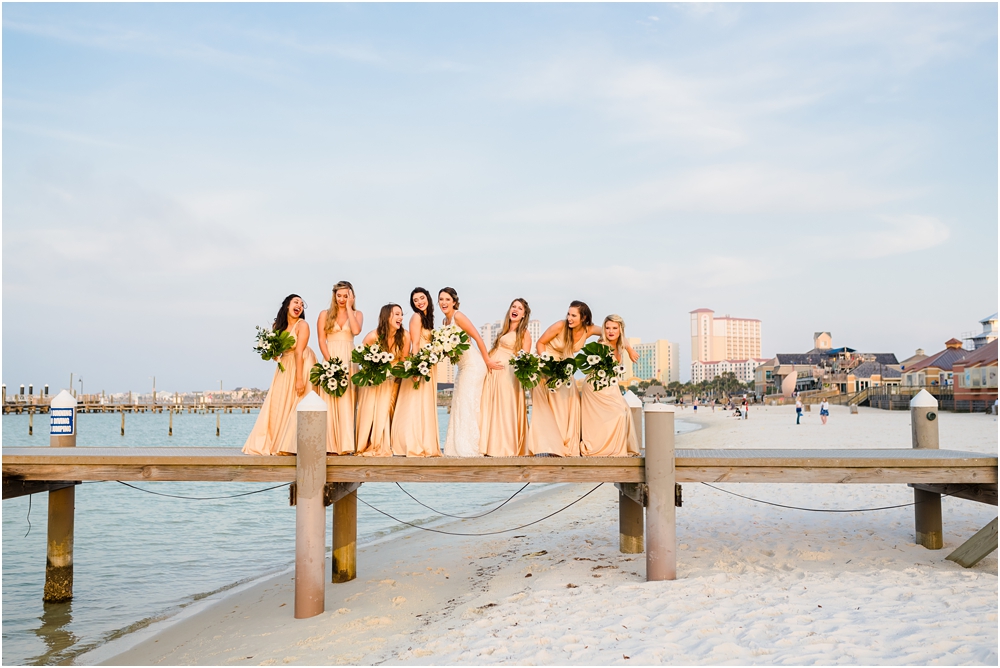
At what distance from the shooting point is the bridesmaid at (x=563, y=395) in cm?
880

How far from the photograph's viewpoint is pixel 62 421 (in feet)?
32.0

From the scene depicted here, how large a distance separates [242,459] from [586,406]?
3.98 meters

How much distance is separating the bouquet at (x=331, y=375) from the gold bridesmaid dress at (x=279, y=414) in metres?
0.35

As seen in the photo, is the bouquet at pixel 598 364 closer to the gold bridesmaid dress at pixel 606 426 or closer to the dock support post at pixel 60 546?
the gold bridesmaid dress at pixel 606 426

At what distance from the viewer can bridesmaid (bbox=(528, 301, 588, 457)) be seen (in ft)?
28.9

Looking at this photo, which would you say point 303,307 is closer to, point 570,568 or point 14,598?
point 570,568

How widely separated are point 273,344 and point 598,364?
12.8 ft

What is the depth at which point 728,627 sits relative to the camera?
6055mm

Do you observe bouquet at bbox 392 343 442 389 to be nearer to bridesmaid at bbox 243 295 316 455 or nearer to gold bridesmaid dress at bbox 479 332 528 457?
gold bridesmaid dress at bbox 479 332 528 457

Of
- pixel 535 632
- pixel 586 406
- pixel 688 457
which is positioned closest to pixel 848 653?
pixel 535 632

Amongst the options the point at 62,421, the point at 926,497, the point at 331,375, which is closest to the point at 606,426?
the point at 331,375

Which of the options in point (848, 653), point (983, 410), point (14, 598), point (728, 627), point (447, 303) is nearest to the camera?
point (848, 653)

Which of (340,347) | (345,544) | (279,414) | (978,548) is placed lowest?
(345,544)

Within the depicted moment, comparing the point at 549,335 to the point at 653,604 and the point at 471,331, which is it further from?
the point at 653,604
